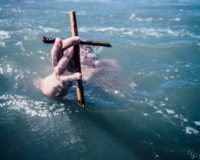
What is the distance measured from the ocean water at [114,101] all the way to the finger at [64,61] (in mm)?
1286

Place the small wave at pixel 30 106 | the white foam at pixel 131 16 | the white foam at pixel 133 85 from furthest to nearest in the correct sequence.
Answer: the white foam at pixel 131 16 → the white foam at pixel 133 85 → the small wave at pixel 30 106

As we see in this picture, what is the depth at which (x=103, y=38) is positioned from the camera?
12.7 meters

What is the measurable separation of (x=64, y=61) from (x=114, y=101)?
2.21 m

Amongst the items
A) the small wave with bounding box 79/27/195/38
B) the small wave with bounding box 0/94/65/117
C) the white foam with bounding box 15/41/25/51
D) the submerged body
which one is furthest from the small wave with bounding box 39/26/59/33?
the small wave with bounding box 0/94/65/117

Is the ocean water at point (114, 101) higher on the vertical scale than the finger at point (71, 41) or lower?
lower

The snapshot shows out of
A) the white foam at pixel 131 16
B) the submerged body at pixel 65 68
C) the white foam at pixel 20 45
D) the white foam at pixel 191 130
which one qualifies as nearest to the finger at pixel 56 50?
the submerged body at pixel 65 68

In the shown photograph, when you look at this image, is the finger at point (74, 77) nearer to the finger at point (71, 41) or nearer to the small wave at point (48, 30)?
the finger at point (71, 41)

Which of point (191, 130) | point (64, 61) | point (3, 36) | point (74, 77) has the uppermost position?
point (64, 61)

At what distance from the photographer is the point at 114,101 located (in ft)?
24.4

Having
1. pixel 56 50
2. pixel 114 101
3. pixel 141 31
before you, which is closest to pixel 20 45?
pixel 114 101

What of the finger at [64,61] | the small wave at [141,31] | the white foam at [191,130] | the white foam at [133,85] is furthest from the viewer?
the small wave at [141,31]

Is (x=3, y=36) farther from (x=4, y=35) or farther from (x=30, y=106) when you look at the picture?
(x=30, y=106)

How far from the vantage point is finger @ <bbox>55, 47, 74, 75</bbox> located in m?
5.79

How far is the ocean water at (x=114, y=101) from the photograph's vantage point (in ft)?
18.6
